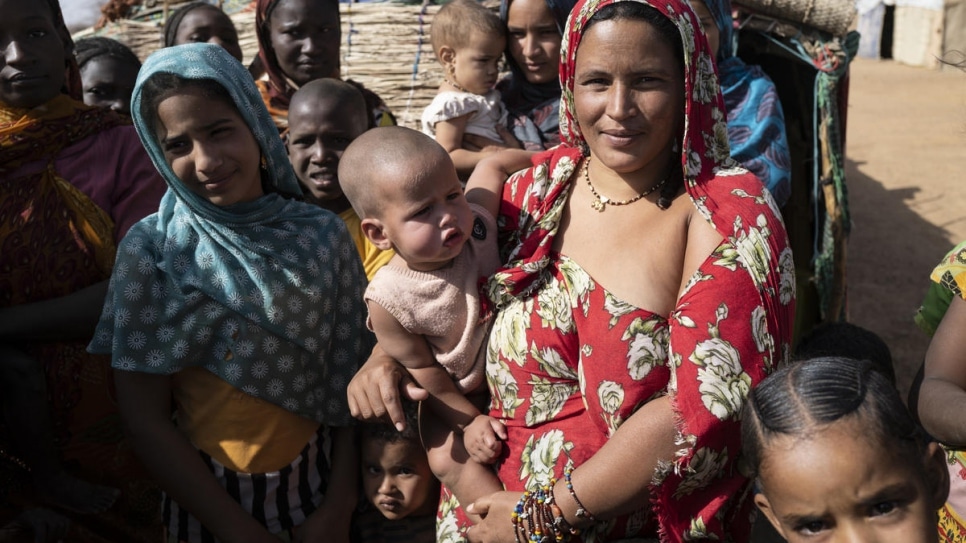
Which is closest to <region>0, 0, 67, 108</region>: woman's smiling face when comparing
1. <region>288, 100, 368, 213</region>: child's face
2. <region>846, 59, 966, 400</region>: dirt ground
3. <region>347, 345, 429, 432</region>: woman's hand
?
<region>288, 100, 368, 213</region>: child's face

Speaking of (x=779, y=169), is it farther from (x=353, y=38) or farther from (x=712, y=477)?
(x=353, y=38)

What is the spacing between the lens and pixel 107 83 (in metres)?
4.02

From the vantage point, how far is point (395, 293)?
2.45 meters

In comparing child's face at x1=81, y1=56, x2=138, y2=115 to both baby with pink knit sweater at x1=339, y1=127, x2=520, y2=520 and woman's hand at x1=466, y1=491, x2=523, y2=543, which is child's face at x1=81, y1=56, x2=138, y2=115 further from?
woman's hand at x1=466, y1=491, x2=523, y2=543

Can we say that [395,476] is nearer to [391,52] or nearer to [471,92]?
[471,92]

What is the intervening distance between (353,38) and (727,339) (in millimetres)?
4078

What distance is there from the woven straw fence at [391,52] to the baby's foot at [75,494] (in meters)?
2.94

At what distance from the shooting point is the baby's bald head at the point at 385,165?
2459 mm

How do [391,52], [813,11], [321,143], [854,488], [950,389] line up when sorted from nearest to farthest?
[854,488] → [950,389] → [321,143] → [813,11] → [391,52]

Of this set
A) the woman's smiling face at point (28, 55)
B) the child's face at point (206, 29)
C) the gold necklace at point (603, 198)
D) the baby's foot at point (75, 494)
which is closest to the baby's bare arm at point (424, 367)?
the gold necklace at point (603, 198)

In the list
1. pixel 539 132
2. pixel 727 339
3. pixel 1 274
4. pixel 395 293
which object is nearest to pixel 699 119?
pixel 727 339

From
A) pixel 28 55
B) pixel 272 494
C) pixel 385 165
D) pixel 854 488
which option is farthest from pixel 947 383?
pixel 28 55

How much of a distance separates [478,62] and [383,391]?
2.05 meters

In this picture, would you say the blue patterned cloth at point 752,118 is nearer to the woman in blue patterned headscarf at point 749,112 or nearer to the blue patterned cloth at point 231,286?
the woman in blue patterned headscarf at point 749,112
